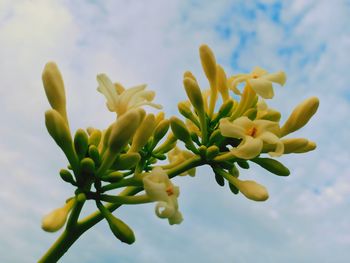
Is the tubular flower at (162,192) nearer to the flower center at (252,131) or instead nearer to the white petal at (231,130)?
the white petal at (231,130)

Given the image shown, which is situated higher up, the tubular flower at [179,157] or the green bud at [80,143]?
the tubular flower at [179,157]

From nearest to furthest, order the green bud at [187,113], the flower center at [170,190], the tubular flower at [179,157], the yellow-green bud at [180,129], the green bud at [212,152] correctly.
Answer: the flower center at [170,190]
the green bud at [212,152]
the yellow-green bud at [180,129]
the tubular flower at [179,157]
the green bud at [187,113]

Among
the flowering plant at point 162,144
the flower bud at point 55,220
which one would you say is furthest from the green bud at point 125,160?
the flower bud at point 55,220

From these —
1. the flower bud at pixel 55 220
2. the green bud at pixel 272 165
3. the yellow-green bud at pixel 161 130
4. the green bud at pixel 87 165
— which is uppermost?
the green bud at pixel 272 165

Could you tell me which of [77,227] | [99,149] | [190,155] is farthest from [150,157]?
[77,227]

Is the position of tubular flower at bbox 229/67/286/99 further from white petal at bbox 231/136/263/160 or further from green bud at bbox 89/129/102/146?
green bud at bbox 89/129/102/146

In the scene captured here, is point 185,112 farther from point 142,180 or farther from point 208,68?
point 142,180

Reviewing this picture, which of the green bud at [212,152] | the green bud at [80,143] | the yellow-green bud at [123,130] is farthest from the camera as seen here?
the green bud at [212,152]

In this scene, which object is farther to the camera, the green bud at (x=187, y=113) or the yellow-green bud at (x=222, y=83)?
the yellow-green bud at (x=222, y=83)

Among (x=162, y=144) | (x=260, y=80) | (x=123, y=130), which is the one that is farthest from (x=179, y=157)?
(x=123, y=130)
